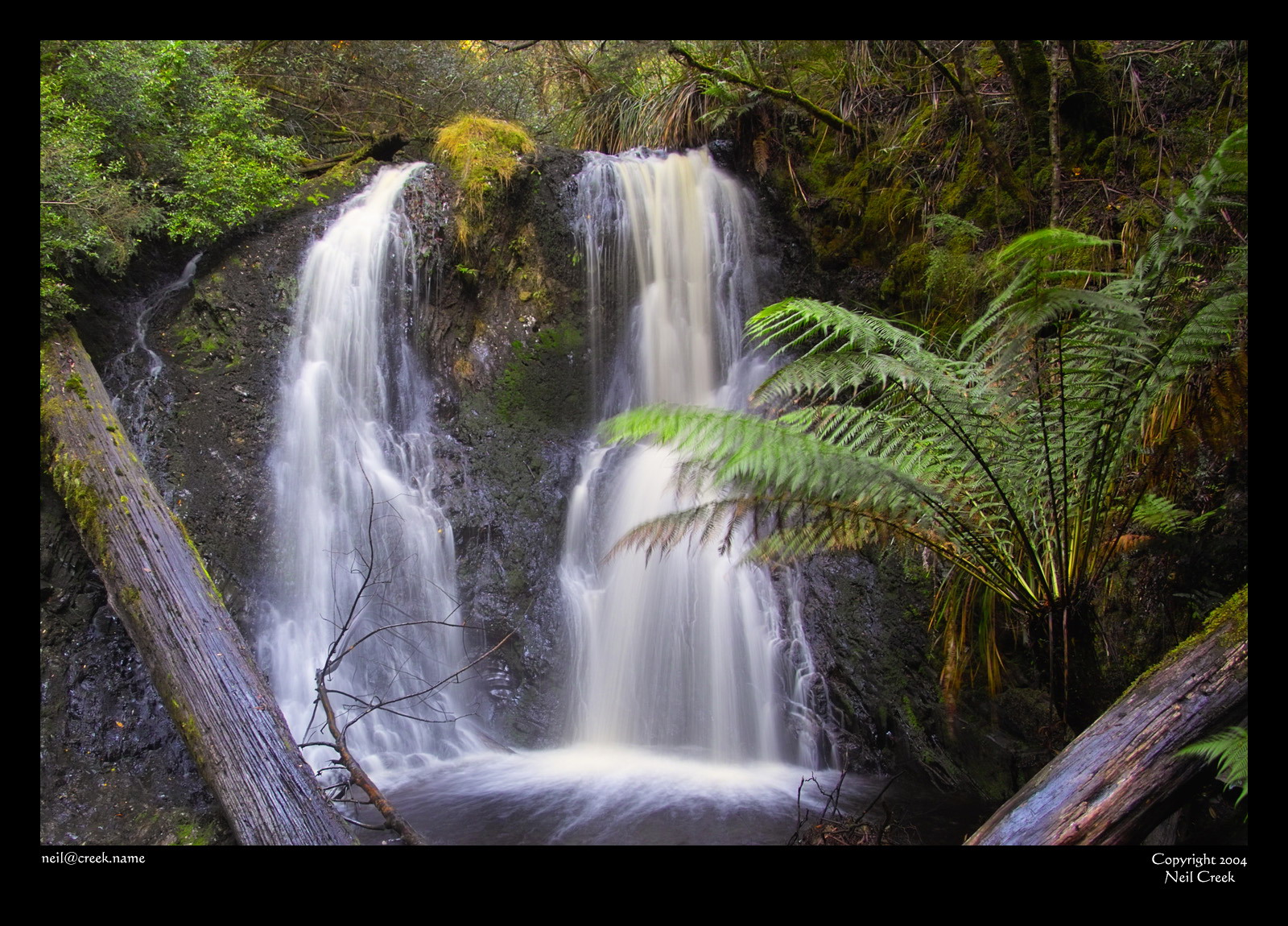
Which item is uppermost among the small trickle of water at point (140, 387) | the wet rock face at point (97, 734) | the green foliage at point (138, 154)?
the green foliage at point (138, 154)

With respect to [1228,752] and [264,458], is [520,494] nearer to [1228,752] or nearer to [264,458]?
[264,458]

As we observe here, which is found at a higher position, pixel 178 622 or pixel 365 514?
pixel 365 514

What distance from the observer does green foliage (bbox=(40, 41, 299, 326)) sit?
4199 mm

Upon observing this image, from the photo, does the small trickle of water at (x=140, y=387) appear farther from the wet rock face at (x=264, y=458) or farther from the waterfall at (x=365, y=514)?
the waterfall at (x=365, y=514)

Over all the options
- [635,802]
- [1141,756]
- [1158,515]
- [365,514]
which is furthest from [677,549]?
[1141,756]

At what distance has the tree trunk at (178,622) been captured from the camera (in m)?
2.68

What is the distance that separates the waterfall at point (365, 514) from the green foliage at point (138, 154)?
28.8 inches

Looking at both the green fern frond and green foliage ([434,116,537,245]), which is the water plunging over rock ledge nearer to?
green foliage ([434,116,537,245])

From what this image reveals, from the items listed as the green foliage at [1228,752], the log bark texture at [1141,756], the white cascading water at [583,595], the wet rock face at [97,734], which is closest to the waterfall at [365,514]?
the white cascading water at [583,595]

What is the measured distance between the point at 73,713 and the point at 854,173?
6280 millimetres

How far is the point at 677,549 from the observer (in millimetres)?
4656

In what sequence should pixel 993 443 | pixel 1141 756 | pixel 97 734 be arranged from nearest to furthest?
pixel 1141 756 < pixel 993 443 < pixel 97 734

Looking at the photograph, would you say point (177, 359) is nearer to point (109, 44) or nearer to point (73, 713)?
point (109, 44)

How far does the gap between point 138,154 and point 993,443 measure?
5.78 metres
